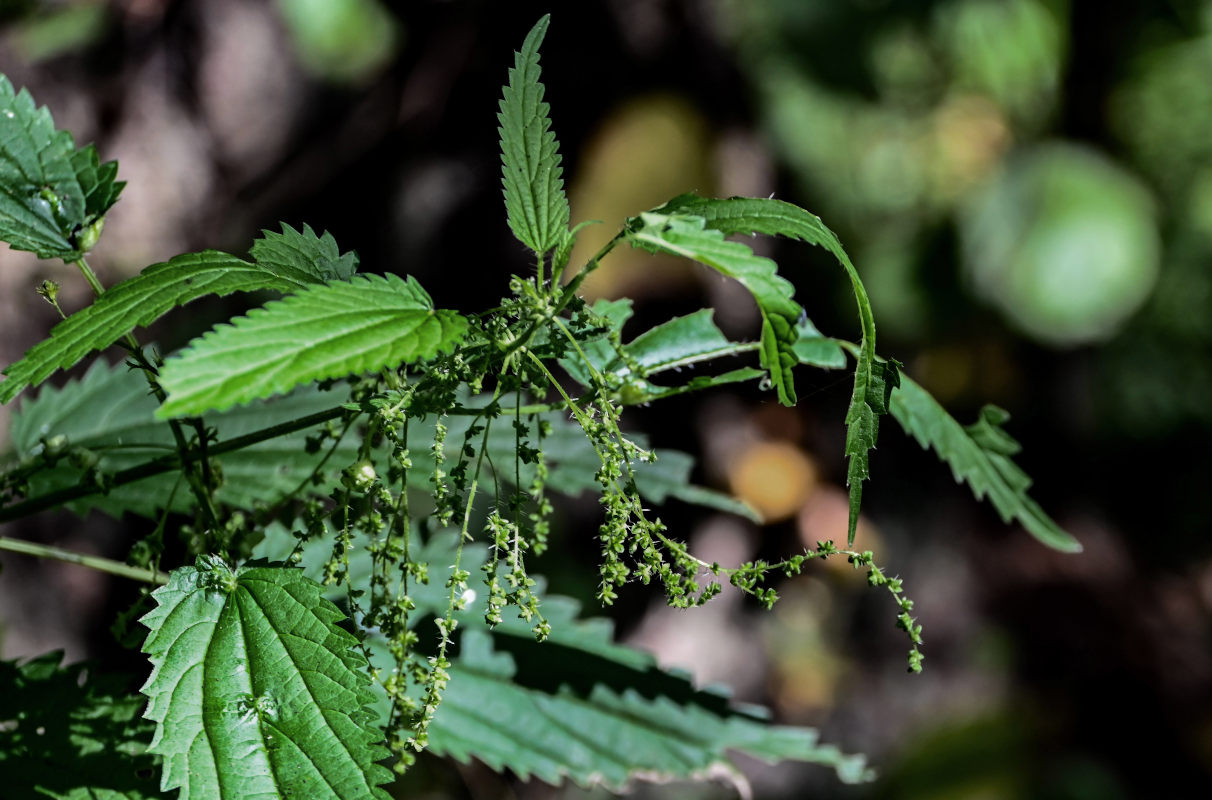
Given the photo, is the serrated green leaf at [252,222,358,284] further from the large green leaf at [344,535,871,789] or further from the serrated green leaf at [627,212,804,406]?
the large green leaf at [344,535,871,789]

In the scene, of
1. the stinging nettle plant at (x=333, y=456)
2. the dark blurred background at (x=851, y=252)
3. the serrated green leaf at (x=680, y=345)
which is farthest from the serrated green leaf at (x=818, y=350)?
the dark blurred background at (x=851, y=252)

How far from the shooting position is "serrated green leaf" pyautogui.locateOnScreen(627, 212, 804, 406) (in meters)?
0.73

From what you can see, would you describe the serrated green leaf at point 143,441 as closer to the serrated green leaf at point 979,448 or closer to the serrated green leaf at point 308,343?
the serrated green leaf at point 308,343

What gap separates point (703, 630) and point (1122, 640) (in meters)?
2.23

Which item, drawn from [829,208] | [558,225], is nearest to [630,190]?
[829,208]

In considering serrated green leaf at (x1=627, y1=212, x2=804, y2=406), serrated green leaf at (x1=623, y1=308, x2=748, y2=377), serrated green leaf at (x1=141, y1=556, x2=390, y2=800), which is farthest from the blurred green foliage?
serrated green leaf at (x1=141, y1=556, x2=390, y2=800)

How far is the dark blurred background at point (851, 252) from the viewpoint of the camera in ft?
11.9

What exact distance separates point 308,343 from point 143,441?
2.64 ft

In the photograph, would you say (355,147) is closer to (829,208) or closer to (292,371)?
(829,208)

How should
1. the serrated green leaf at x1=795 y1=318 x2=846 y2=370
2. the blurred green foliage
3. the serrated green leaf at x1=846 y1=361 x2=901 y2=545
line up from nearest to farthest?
1. the serrated green leaf at x1=846 y1=361 x2=901 y2=545
2. the serrated green leaf at x1=795 y1=318 x2=846 y2=370
3. the blurred green foliage

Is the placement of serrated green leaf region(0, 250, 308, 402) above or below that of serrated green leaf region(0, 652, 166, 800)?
above

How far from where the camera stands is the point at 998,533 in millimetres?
4734

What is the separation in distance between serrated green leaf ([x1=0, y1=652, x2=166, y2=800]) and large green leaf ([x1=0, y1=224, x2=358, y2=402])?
1.30 feet

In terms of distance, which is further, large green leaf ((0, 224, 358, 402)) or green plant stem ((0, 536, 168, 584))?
green plant stem ((0, 536, 168, 584))
